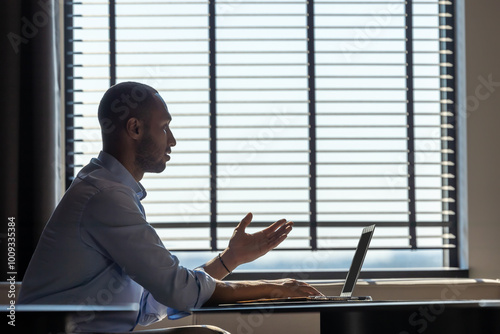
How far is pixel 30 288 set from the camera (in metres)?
2.17

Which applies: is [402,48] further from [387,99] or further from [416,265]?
[416,265]

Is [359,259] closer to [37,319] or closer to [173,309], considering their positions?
[173,309]

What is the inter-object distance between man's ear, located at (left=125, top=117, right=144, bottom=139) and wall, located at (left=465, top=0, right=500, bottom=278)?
109 inches

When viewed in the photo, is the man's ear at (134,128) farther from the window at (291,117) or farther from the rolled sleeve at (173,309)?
the window at (291,117)

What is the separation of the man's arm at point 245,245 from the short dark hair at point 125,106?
0.59 metres

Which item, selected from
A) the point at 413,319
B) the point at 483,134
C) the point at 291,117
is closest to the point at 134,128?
the point at 413,319

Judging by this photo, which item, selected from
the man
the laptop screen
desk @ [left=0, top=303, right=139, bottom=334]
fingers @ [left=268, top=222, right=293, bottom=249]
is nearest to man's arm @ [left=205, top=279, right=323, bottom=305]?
Result: the man

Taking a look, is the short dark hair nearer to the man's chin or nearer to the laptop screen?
the man's chin

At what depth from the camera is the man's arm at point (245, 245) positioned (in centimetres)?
262

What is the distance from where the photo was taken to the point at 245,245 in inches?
104

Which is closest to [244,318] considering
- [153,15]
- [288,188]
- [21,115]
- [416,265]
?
[288,188]

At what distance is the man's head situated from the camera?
2479 mm

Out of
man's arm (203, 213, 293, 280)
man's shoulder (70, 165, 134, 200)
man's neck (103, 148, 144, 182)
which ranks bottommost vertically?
man's arm (203, 213, 293, 280)
